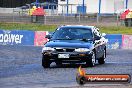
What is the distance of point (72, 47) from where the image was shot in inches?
792

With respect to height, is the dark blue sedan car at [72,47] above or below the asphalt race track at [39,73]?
above

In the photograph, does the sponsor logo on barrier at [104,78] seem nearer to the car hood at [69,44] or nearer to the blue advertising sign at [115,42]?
the car hood at [69,44]

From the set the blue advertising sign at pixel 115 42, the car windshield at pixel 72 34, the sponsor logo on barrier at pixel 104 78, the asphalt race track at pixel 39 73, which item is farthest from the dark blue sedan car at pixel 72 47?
the blue advertising sign at pixel 115 42

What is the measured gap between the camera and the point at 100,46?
72.9 feet

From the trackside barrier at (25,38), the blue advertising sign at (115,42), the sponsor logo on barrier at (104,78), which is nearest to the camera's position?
the sponsor logo on barrier at (104,78)

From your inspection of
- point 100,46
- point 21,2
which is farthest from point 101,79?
point 21,2

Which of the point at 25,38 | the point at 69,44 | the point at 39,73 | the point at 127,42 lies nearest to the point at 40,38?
the point at 25,38

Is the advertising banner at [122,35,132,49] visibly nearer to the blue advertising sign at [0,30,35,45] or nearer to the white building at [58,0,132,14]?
the blue advertising sign at [0,30,35,45]

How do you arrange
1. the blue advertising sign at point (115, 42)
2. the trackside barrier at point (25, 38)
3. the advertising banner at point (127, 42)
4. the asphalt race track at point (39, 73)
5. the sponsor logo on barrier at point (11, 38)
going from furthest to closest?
the sponsor logo on barrier at point (11, 38) → the trackside barrier at point (25, 38) → the blue advertising sign at point (115, 42) → the advertising banner at point (127, 42) → the asphalt race track at point (39, 73)

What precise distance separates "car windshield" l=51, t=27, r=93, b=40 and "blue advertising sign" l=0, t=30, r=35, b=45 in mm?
15401

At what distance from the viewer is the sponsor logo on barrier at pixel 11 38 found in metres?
37.5

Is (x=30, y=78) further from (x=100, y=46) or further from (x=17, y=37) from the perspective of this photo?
(x=17, y=37)

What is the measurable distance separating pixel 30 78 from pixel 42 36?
65.3 feet

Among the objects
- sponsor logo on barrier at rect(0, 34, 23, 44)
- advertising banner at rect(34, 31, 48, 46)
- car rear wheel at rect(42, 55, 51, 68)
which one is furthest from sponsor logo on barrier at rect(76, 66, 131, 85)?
sponsor logo on barrier at rect(0, 34, 23, 44)
